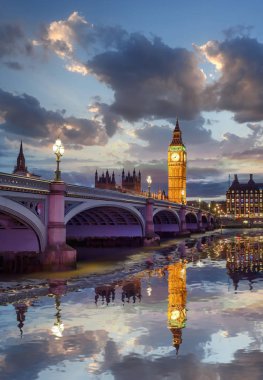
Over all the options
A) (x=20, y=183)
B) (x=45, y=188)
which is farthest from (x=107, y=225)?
(x=20, y=183)

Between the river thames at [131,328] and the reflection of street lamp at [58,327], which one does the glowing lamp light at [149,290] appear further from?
the reflection of street lamp at [58,327]

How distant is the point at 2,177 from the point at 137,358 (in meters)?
17.3

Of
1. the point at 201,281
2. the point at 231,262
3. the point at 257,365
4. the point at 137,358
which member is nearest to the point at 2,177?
the point at 201,281

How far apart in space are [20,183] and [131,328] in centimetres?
1558

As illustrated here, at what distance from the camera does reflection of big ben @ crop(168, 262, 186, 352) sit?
51.0 ft

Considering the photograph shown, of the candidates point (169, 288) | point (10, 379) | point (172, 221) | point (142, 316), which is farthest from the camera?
point (172, 221)

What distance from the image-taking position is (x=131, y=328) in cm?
1598

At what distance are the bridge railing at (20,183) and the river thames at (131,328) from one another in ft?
18.6

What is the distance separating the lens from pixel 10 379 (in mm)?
11133

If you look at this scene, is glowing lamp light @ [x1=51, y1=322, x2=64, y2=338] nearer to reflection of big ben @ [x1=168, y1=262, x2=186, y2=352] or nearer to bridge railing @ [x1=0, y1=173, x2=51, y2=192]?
reflection of big ben @ [x1=168, y1=262, x2=186, y2=352]

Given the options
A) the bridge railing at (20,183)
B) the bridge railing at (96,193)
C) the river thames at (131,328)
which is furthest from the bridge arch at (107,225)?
the river thames at (131,328)

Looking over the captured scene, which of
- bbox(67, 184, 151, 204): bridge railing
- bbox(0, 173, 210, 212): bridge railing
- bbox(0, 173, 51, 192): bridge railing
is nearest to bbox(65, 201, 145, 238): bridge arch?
bbox(0, 173, 210, 212): bridge railing

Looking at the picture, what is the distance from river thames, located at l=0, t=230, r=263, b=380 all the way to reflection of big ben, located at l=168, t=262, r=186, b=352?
4cm

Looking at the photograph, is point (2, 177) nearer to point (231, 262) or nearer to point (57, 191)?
point (57, 191)
